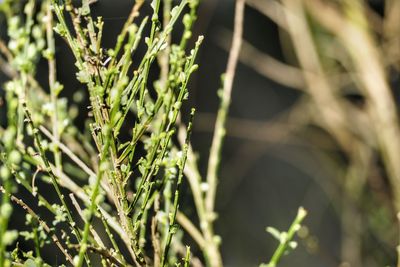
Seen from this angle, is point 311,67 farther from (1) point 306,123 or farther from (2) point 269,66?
(1) point 306,123

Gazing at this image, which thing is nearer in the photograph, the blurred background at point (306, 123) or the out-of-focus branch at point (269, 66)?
the blurred background at point (306, 123)

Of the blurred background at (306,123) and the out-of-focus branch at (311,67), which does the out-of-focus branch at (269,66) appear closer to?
the blurred background at (306,123)

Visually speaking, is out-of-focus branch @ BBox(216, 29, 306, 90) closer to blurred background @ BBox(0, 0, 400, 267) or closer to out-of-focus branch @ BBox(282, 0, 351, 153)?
blurred background @ BBox(0, 0, 400, 267)

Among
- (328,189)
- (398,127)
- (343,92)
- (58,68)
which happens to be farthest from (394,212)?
(58,68)

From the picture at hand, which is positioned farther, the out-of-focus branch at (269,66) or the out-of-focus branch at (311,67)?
the out-of-focus branch at (269,66)

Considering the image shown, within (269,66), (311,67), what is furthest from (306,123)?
(311,67)

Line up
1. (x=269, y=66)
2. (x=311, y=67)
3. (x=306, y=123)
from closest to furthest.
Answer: (x=311, y=67) < (x=269, y=66) < (x=306, y=123)

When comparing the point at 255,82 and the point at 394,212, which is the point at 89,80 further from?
the point at 255,82

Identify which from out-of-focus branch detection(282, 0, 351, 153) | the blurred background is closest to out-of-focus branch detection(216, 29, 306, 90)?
the blurred background

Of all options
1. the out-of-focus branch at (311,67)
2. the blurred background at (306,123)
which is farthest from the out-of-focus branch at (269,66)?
the out-of-focus branch at (311,67)
